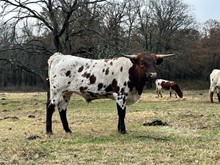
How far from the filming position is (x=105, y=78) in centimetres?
1131

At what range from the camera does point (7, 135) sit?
37.6ft

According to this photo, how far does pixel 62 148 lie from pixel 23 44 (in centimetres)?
2021

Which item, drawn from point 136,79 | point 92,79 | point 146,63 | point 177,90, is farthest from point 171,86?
point 146,63

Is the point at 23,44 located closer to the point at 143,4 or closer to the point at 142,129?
the point at 142,129

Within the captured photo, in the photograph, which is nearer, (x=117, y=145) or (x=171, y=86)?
(x=117, y=145)

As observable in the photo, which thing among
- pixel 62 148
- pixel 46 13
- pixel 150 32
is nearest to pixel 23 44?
pixel 46 13

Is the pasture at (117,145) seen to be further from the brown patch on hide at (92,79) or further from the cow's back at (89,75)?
the brown patch on hide at (92,79)

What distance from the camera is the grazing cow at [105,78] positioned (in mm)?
11148

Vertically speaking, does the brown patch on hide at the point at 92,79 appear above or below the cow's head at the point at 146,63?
below

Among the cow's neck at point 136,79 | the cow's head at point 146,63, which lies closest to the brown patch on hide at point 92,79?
the cow's neck at point 136,79

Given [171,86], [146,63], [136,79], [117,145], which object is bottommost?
[117,145]

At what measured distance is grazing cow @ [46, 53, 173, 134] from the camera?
11148 millimetres

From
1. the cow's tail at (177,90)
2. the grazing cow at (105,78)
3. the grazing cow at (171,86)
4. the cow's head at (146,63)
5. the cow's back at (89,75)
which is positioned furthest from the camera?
the grazing cow at (171,86)

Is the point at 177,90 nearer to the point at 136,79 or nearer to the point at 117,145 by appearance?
the point at 136,79
